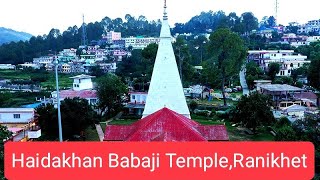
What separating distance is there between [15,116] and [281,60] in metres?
36.4

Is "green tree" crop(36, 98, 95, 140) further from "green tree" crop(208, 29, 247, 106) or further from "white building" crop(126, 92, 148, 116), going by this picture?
"green tree" crop(208, 29, 247, 106)

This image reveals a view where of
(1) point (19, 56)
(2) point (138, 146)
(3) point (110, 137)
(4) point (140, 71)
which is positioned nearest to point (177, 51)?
(4) point (140, 71)

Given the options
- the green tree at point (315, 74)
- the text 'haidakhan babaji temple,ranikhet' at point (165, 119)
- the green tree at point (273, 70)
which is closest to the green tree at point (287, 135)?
the text 'haidakhan babaji temple,ranikhet' at point (165, 119)

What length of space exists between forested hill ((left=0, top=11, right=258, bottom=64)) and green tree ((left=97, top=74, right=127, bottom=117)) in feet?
169

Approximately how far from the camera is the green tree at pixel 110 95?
29.3 metres

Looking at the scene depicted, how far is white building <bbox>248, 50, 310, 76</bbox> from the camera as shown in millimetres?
51772

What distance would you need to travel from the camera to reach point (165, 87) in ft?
52.5

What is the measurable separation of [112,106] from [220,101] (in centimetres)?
1177

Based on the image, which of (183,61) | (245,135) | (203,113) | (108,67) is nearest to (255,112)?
(245,135)

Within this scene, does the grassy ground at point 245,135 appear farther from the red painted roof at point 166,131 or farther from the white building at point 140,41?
the white building at point 140,41

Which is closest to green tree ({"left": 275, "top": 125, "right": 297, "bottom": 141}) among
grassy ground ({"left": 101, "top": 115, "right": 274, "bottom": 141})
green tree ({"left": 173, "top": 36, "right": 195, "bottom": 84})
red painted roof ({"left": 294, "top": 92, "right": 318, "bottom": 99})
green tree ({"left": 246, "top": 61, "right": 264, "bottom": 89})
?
grassy ground ({"left": 101, "top": 115, "right": 274, "bottom": 141})

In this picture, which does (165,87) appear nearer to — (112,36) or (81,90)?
(81,90)

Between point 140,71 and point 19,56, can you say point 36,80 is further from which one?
point 19,56

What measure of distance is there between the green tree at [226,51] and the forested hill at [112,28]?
4639 cm
